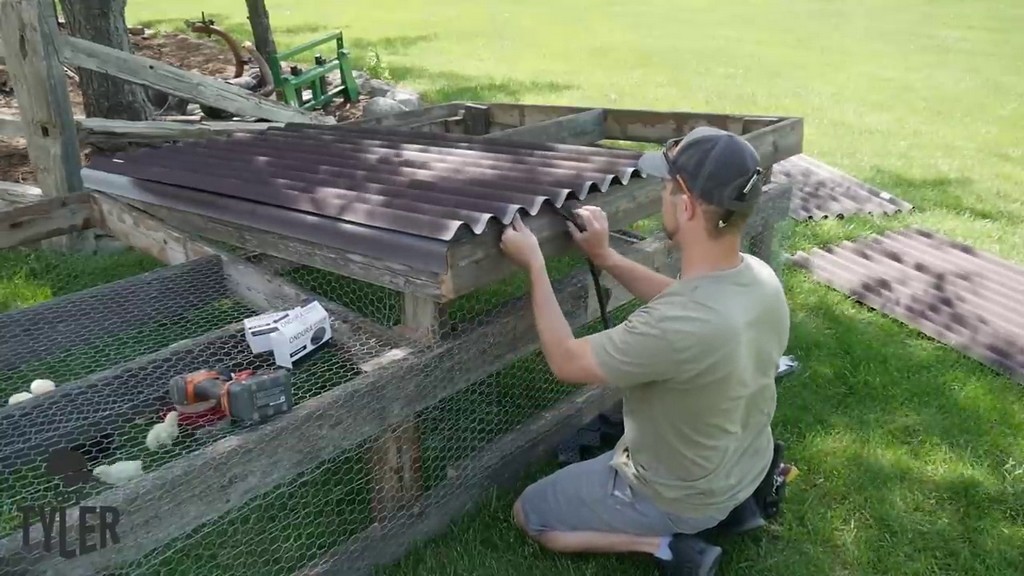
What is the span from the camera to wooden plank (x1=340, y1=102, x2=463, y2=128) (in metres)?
4.87

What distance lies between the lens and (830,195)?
6.52 m

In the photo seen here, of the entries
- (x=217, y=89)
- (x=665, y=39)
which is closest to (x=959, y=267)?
(x=217, y=89)

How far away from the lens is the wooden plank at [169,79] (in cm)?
437

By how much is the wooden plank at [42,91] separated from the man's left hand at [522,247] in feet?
8.90

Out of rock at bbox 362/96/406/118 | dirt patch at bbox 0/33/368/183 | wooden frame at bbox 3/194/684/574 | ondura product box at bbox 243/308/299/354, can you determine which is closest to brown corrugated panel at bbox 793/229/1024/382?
wooden frame at bbox 3/194/684/574

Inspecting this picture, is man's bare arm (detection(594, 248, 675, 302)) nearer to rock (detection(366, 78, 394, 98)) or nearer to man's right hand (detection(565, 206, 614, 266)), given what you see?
man's right hand (detection(565, 206, 614, 266))

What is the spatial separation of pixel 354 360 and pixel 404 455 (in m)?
0.40

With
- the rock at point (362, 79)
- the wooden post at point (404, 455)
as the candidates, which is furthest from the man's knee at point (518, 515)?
the rock at point (362, 79)

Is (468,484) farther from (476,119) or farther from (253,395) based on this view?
(476,119)

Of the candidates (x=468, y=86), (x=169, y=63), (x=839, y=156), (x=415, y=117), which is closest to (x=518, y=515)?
(x=415, y=117)

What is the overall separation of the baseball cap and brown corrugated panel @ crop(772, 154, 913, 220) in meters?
3.86

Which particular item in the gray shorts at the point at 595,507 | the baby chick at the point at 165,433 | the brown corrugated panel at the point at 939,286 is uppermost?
the baby chick at the point at 165,433

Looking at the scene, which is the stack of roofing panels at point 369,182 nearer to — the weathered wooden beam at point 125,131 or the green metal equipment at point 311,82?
the weathered wooden beam at point 125,131

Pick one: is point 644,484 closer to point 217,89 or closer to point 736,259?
point 736,259
